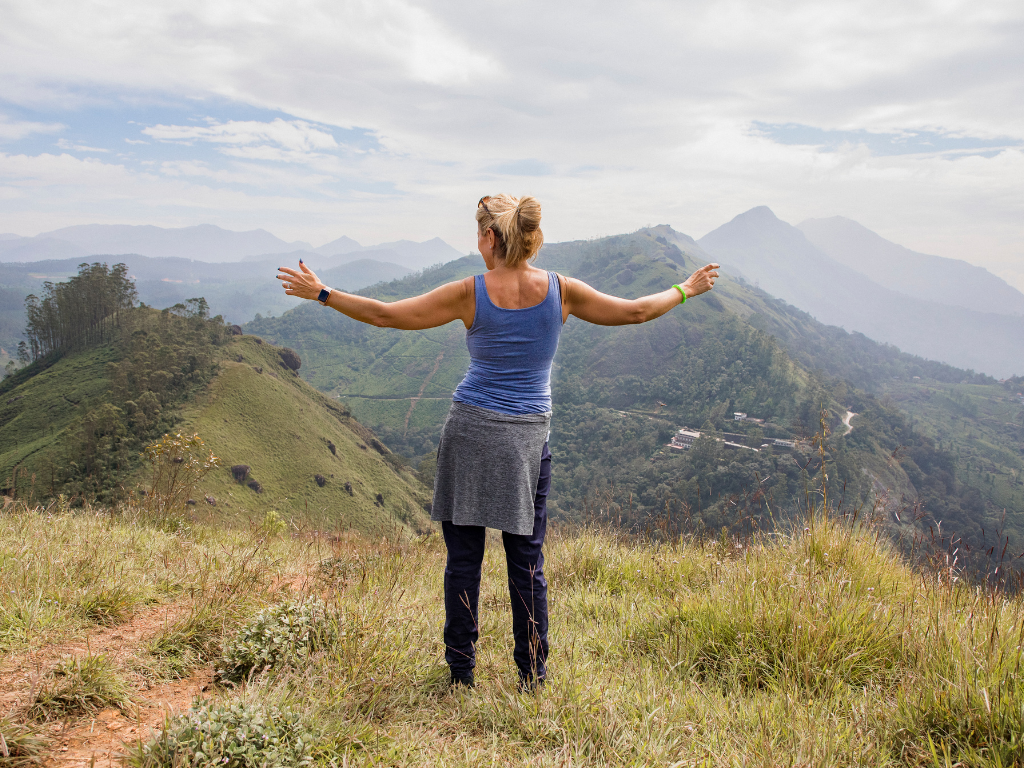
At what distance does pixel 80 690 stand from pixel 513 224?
8.35ft

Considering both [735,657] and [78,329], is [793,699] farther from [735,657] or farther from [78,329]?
[78,329]

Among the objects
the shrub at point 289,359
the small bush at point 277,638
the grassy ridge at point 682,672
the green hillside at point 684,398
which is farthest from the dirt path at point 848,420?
the small bush at point 277,638

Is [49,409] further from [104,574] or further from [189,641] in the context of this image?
[189,641]

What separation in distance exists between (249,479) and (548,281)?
53.4 meters

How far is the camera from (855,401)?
9900 cm

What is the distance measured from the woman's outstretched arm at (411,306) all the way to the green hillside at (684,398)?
36375 mm

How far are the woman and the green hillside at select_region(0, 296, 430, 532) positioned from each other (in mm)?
37178

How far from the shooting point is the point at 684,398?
106 m

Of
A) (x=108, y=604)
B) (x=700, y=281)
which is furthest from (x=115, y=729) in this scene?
(x=700, y=281)

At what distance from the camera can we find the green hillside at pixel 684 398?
6719 centimetres

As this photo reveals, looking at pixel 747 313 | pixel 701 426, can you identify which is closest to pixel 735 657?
pixel 701 426

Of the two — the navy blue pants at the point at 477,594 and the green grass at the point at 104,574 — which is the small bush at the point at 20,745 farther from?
the navy blue pants at the point at 477,594

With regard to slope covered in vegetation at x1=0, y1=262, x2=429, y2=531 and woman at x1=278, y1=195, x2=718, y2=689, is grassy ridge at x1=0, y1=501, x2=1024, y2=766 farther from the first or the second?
slope covered in vegetation at x1=0, y1=262, x2=429, y2=531

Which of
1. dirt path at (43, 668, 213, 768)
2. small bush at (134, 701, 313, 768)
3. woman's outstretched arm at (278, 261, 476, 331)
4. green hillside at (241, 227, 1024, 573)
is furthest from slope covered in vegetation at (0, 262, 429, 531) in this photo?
small bush at (134, 701, 313, 768)
